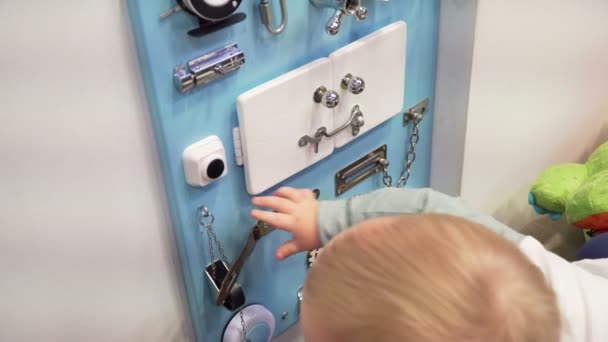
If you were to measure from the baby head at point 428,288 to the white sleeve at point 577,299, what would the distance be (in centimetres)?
15

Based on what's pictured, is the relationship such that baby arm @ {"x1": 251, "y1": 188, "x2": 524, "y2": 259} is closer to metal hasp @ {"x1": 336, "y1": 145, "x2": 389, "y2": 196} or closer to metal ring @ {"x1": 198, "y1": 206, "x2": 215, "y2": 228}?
metal ring @ {"x1": 198, "y1": 206, "x2": 215, "y2": 228}

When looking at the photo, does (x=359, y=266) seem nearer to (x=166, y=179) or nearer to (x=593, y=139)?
(x=166, y=179)

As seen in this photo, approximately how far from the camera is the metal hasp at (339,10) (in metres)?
0.81

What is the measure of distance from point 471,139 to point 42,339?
78 cm

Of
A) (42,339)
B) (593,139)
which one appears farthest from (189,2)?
(593,139)

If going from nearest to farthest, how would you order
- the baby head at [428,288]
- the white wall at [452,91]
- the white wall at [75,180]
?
the baby head at [428,288] → the white wall at [75,180] → the white wall at [452,91]

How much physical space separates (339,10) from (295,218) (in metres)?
0.28

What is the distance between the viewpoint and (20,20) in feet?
1.95

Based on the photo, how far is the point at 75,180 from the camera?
70cm

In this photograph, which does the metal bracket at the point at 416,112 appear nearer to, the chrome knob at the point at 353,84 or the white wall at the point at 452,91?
the white wall at the point at 452,91

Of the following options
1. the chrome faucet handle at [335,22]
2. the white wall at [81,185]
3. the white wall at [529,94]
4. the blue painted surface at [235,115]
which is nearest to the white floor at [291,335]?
the blue painted surface at [235,115]

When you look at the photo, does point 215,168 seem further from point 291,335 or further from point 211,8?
point 291,335

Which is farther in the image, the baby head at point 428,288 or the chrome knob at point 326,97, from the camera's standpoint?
the chrome knob at point 326,97

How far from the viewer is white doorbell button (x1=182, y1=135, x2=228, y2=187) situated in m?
0.76
